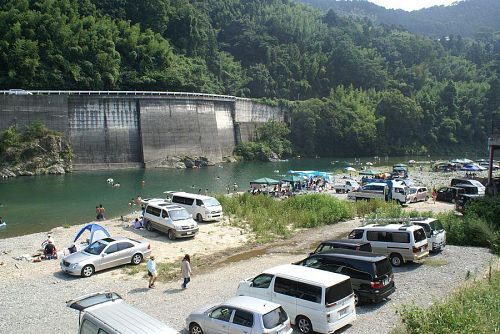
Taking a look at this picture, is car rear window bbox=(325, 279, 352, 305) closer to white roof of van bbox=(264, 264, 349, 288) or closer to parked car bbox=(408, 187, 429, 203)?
white roof of van bbox=(264, 264, 349, 288)

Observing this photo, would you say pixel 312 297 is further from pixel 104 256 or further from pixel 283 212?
pixel 283 212

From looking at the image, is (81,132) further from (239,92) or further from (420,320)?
(420,320)

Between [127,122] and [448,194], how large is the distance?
49.5 meters

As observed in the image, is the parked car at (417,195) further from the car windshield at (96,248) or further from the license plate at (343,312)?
the license plate at (343,312)

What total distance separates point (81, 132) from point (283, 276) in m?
59.7

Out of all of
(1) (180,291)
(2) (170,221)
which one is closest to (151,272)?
(1) (180,291)

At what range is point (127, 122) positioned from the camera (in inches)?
2785

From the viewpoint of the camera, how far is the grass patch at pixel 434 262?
18.3 meters

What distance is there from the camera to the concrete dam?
62.5 m

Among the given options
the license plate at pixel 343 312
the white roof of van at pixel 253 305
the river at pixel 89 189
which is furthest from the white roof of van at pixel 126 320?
the river at pixel 89 189

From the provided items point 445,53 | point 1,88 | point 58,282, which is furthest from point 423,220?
point 445,53

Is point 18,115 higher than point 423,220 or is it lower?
higher

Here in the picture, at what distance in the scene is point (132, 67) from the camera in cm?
8256

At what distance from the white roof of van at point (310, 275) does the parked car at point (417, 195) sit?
1052 inches
